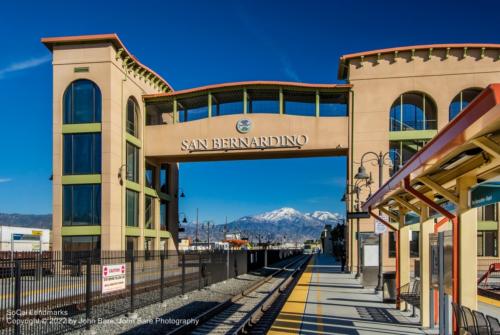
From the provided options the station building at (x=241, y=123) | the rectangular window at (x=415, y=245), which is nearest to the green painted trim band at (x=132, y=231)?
the station building at (x=241, y=123)

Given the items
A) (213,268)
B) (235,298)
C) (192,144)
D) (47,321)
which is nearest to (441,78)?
(192,144)

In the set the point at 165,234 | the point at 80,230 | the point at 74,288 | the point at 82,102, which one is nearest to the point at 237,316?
the point at 74,288

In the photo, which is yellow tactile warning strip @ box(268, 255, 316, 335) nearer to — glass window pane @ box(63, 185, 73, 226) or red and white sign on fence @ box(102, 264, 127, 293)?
red and white sign on fence @ box(102, 264, 127, 293)

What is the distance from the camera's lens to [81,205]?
120ft

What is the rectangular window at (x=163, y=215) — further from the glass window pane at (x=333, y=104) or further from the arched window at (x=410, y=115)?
the arched window at (x=410, y=115)

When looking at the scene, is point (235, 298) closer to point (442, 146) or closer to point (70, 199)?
point (442, 146)

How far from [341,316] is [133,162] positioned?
29023 millimetres

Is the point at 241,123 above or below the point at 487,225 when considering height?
above

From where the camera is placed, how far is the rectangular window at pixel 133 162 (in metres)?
39.3

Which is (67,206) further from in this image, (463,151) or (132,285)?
(463,151)

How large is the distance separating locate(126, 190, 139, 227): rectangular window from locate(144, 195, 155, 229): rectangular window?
1.84m

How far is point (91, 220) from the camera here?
36.4m

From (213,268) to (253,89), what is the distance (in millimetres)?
19085

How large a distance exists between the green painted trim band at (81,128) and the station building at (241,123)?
0.07 metres
